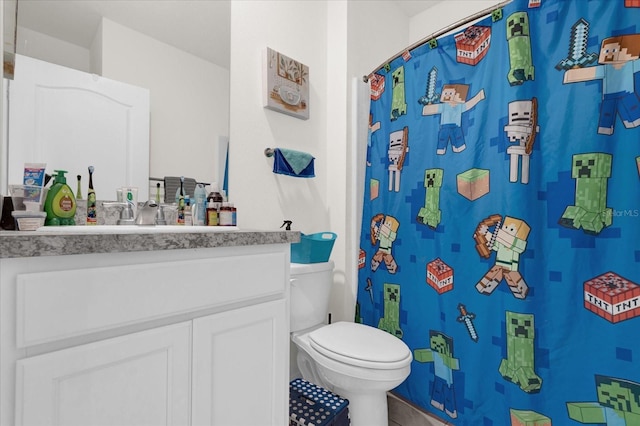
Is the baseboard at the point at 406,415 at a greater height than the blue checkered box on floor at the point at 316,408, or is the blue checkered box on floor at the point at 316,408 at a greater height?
the blue checkered box on floor at the point at 316,408

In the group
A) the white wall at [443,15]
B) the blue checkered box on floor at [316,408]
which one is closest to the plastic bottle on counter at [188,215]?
the blue checkered box on floor at [316,408]

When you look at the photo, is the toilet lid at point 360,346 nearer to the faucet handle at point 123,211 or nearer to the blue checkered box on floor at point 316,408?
the blue checkered box on floor at point 316,408

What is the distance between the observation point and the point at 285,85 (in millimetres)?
1763

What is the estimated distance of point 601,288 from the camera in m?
1.04

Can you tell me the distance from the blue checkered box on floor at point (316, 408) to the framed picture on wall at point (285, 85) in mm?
1423

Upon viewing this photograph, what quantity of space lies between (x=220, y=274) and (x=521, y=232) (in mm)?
1093

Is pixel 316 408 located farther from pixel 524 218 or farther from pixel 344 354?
pixel 524 218

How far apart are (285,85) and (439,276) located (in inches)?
50.8

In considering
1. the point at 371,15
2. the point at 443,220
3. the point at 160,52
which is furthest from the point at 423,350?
the point at 371,15

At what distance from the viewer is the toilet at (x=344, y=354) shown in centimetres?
125

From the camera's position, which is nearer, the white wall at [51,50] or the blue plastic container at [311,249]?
the white wall at [51,50]

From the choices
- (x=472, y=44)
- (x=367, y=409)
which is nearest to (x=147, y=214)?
(x=367, y=409)

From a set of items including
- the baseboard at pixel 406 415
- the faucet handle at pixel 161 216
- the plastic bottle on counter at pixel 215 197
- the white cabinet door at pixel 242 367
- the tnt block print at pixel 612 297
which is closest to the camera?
the white cabinet door at pixel 242 367

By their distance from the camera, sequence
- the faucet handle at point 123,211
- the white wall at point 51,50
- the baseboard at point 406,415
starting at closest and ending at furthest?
the white wall at point 51,50 → the faucet handle at point 123,211 → the baseboard at point 406,415
